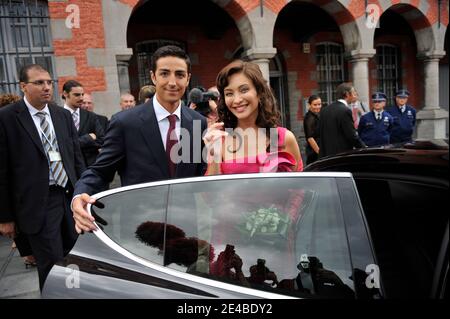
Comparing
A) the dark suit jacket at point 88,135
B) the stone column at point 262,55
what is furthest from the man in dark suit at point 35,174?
the stone column at point 262,55

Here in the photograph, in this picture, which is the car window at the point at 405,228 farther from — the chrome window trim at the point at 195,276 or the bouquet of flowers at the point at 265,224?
the bouquet of flowers at the point at 265,224

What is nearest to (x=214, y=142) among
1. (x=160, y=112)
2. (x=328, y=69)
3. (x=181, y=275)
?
(x=160, y=112)

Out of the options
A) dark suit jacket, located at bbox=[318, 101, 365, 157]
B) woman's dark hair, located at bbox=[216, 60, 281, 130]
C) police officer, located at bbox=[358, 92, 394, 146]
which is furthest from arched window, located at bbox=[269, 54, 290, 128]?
woman's dark hair, located at bbox=[216, 60, 281, 130]

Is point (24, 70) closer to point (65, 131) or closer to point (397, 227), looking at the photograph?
point (65, 131)

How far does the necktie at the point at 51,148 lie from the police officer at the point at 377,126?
15.1ft

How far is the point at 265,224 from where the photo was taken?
1.44m

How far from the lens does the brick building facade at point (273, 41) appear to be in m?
6.29

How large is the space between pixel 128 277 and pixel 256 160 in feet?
3.06

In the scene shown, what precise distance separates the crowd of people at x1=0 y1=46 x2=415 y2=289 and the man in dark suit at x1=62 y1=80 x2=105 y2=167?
0.01 m

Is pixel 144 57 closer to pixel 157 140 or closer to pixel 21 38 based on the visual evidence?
pixel 21 38

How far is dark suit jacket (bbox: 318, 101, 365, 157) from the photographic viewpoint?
5.12 meters

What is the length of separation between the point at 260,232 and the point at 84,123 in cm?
362
